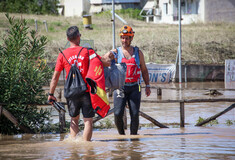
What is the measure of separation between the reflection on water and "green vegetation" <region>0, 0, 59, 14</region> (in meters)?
49.9

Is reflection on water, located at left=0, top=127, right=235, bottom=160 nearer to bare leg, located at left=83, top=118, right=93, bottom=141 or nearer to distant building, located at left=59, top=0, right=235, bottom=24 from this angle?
bare leg, located at left=83, top=118, right=93, bottom=141

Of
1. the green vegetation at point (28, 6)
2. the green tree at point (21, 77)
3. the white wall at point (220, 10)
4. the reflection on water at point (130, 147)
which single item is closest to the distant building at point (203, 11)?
the white wall at point (220, 10)

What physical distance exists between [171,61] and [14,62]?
24.4 metres

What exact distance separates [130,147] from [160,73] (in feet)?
68.4

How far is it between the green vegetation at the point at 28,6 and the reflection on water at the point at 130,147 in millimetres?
49879

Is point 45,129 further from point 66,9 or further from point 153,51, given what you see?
point 66,9

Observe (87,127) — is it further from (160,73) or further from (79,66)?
(160,73)

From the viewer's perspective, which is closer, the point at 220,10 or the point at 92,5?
the point at 220,10

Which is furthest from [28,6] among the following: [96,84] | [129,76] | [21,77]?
[96,84]

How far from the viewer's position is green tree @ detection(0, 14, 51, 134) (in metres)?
8.80

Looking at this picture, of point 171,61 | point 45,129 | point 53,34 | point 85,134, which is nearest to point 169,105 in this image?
point 45,129

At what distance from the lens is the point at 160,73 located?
27.5 meters

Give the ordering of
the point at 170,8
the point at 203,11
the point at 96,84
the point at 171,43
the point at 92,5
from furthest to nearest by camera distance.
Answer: the point at 92,5, the point at 170,8, the point at 203,11, the point at 171,43, the point at 96,84

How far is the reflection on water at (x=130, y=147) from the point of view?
242 inches
